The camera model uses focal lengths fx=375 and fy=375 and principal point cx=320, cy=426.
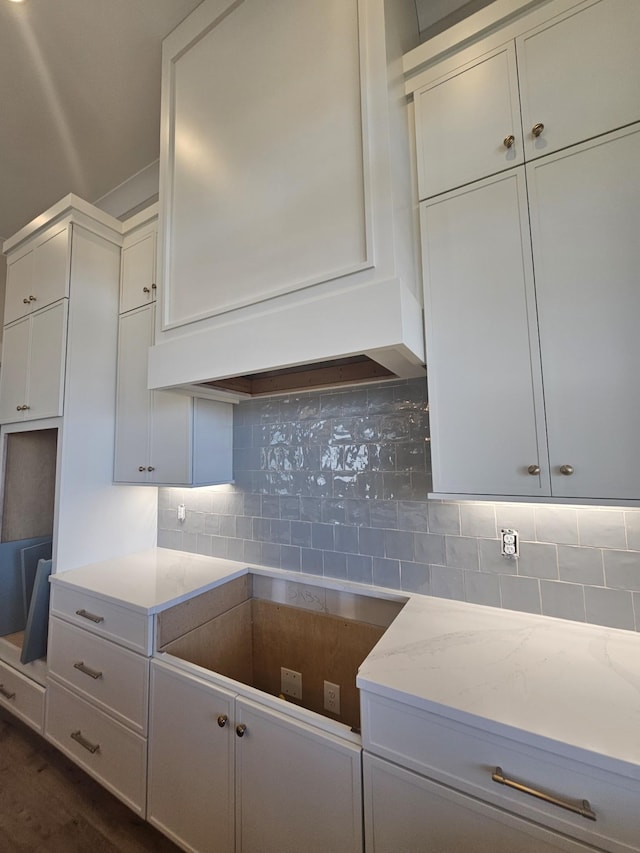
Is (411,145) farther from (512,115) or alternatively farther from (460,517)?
(460,517)

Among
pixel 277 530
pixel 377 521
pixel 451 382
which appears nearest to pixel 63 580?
pixel 277 530

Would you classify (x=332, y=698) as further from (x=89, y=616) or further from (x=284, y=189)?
(x=284, y=189)

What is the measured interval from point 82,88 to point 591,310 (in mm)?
2518

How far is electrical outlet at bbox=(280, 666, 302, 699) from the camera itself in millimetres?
1758

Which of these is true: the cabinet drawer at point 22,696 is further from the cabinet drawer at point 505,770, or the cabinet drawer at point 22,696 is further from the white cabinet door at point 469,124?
the white cabinet door at point 469,124

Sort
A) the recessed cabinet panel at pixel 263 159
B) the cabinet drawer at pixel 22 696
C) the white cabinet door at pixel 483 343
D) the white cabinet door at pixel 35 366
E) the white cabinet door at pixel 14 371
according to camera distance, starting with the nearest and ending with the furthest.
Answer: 1. the white cabinet door at pixel 483 343
2. the recessed cabinet panel at pixel 263 159
3. the cabinet drawer at pixel 22 696
4. the white cabinet door at pixel 35 366
5. the white cabinet door at pixel 14 371

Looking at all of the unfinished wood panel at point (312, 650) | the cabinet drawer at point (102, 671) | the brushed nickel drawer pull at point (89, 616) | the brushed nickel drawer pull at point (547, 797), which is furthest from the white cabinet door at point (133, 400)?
the brushed nickel drawer pull at point (547, 797)

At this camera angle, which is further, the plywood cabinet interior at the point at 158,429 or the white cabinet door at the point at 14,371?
the white cabinet door at the point at 14,371

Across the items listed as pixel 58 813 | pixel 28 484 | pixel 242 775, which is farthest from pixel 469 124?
pixel 58 813

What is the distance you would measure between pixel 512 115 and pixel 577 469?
107cm

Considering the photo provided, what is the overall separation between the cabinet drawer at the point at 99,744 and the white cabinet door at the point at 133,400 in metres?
1.03

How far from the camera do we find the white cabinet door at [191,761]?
1.23 m

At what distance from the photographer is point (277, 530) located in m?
1.88

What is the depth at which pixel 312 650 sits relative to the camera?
68.7 inches
